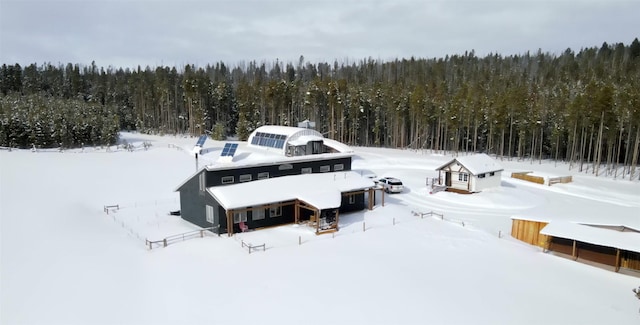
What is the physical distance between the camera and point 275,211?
76.8ft

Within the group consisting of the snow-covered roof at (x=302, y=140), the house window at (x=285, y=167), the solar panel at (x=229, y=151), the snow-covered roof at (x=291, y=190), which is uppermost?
the snow-covered roof at (x=302, y=140)

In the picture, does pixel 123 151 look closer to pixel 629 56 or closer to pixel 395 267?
pixel 395 267

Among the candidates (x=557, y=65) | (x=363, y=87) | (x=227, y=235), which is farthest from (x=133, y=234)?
(x=557, y=65)

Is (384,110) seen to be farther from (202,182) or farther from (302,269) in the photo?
(302,269)

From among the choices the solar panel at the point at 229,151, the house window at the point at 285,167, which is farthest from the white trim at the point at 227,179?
the solar panel at the point at 229,151

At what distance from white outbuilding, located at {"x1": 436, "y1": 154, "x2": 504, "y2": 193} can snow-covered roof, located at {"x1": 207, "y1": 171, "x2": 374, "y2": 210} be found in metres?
8.59

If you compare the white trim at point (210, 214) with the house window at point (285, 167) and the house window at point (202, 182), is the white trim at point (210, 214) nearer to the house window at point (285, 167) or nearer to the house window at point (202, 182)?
the house window at point (202, 182)

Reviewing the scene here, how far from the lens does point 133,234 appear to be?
20828 mm

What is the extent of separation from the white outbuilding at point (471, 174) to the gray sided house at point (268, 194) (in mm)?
8626

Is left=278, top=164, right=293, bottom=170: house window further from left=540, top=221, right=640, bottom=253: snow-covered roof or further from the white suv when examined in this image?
left=540, top=221, right=640, bottom=253: snow-covered roof

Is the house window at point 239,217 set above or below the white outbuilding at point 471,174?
below

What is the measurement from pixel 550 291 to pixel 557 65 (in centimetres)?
9462

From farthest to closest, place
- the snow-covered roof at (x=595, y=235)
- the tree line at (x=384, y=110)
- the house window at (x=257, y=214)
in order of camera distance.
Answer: the tree line at (x=384, y=110), the house window at (x=257, y=214), the snow-covered roof at (x=595, y=235)

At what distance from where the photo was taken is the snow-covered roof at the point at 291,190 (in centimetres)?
2195
